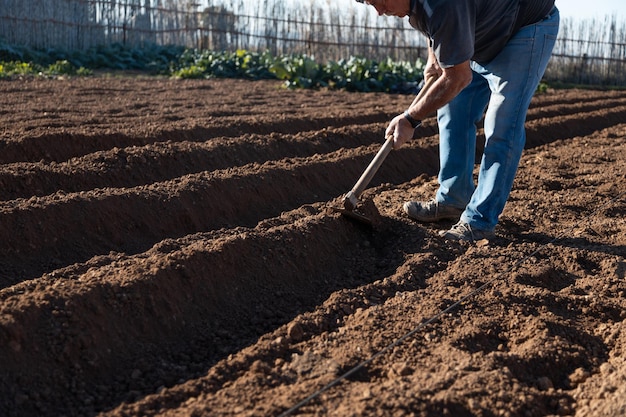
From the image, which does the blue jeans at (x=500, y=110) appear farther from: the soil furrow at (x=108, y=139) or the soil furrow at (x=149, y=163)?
the soil furrow at (x=108, y=139)

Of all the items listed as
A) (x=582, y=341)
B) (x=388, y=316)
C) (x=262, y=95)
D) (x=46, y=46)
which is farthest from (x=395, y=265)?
(x=46, y=46)

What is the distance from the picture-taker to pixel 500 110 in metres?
4.42

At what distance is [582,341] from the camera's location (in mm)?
3342

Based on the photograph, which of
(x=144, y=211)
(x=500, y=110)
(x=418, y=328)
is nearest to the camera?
(x=418, y=328)

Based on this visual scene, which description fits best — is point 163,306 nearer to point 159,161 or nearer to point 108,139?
point 159,161

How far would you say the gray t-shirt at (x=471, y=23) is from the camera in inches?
151

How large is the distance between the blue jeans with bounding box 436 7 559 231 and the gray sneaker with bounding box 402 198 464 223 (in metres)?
0.18

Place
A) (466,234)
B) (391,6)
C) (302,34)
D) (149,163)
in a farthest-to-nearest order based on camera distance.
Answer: (302,34) < (149,163) < (466,234) < (391,6)

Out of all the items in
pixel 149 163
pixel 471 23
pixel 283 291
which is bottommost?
pixel 283 291

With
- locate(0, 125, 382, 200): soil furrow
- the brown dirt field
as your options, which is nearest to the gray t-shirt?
the brown dirt field

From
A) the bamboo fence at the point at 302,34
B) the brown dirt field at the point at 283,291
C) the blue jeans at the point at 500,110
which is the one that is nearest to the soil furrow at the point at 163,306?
the brown dirt field at the point at 283,291

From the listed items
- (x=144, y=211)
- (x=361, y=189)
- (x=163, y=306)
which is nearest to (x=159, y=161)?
(x=144, y=211)

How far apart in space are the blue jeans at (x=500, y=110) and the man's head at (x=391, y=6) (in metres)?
0.77

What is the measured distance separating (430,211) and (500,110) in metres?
0.83
